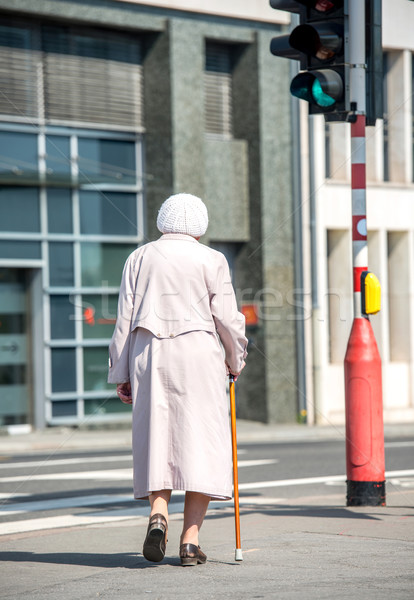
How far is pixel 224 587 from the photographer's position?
14.7 ft

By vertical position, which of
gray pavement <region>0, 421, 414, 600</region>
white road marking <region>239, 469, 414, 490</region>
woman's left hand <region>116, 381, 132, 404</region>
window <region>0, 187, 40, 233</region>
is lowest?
white road marking <region>239, 469, 414, 490</region>

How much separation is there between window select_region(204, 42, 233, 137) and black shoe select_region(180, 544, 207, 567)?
1556 centimetres

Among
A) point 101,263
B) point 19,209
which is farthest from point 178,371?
point 101,263

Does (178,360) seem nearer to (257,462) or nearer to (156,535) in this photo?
(156,535)

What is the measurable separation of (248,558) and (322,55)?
11.6 ft

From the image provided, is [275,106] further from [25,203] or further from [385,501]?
[385,501]

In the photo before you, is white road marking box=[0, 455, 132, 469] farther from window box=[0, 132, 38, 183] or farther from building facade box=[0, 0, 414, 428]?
window box=[0, 132, 38, 183]

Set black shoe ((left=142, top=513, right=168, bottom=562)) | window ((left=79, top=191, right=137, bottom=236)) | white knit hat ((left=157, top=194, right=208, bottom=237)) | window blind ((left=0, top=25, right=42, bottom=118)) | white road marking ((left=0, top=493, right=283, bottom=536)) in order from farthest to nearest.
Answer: window ((left=79, top=191, right=137, bottom=236))
window blind ((left=0, top=25, right=42, bottom=118))
white road marking ((left=0, top=493, right=283, bottom=536))
white knit hat ((left=157, top=194, right=208, bottom=237))
black shoe ((left=142, top=513, right=168, bottom=562))

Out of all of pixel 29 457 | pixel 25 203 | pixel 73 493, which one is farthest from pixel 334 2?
pixel 25 203

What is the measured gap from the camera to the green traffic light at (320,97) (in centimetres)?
702

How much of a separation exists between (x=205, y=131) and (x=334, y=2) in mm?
12937

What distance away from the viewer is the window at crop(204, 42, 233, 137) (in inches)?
788

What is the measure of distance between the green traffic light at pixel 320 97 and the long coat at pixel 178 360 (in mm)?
2185

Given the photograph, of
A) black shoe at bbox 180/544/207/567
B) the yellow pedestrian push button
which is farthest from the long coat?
the yellow pedestrian push button
